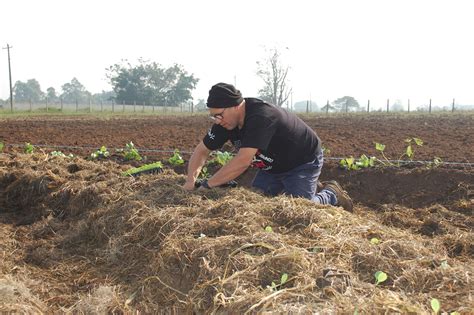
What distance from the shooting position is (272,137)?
164 inches

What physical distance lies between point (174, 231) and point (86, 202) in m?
1.77

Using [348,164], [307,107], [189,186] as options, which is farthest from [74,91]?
[189,186]

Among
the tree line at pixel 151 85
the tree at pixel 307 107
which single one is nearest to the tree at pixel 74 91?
the tree line at pixel 151 85

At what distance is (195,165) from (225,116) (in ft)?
2.53

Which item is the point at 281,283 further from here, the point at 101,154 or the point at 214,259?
the point at 101,154

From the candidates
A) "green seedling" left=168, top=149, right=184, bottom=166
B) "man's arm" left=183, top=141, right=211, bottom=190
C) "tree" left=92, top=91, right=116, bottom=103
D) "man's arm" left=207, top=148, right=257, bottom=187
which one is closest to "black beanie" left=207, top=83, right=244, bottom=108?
"man's arm" left=207, top=148, right=257, bottom=187

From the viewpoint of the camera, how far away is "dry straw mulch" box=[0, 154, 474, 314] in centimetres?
237

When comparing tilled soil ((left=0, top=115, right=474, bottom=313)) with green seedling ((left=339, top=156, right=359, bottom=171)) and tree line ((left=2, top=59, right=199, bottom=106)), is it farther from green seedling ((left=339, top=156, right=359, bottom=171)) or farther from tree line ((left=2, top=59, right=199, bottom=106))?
tree line ((left=2, top=59, right=199, bottom=106))

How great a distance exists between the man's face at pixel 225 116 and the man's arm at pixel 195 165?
590mm

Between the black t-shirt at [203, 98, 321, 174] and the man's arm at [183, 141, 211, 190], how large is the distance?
0.27 ft

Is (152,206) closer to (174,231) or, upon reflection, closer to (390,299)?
(174,231)

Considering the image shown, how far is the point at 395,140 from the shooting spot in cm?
1029

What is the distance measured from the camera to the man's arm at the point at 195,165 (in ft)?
14.1

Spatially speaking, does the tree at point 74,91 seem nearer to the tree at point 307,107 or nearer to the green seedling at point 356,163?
the tree at point 307,107
